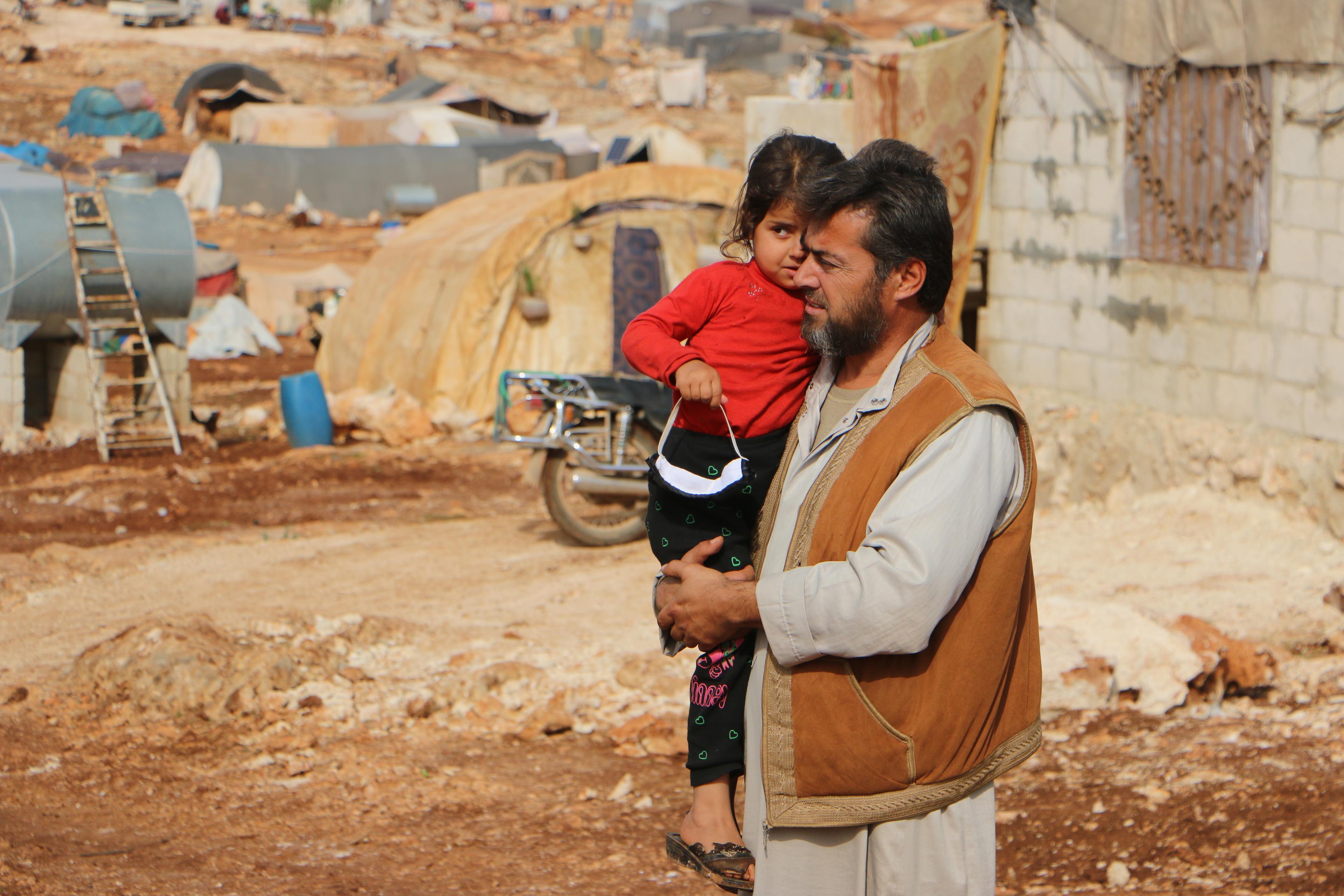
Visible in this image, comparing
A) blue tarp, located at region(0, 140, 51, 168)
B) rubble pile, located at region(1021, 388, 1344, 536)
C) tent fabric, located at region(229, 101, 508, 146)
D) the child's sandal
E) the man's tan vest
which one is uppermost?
tent fabric, located at region(229, 101, 508, 146)

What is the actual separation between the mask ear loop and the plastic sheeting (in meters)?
14.7

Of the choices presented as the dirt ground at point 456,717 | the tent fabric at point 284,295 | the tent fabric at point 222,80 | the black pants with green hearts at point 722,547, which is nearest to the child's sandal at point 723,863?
the black pants with green hearts at point 722,547

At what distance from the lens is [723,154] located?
3170 cm

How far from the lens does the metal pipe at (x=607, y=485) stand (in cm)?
758

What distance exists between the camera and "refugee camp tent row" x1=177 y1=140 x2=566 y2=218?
84.2 ft

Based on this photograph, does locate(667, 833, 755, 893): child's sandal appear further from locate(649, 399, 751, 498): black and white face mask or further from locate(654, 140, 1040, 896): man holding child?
locate(649, 399, 751, 498): black and white face mask

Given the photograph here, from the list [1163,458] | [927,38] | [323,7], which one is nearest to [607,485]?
[1163,458]

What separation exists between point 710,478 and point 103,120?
1355 inches

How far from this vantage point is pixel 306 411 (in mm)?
11242

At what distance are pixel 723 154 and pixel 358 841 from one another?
29009 millimetres

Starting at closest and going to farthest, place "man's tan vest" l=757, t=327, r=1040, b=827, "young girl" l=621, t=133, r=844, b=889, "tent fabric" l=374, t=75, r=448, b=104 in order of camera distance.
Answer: "man's tan vest" l=757, t=327, r=1040, b=827
"young girl" l=621, t=133, r=844, b=889
"tent fabric" l=374, t=75, r=448, b=104

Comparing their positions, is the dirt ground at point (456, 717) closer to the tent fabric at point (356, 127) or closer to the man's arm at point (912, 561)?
the man's arm at point (912, 561)

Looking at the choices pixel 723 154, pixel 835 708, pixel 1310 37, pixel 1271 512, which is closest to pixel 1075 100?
pixel 1310 37

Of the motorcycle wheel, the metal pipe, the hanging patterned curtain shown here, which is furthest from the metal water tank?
the metal pipe
